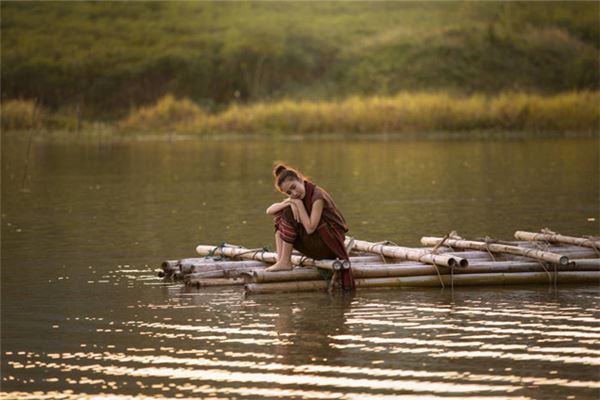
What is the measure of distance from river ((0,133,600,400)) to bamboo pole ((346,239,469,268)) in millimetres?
330

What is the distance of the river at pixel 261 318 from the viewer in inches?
394

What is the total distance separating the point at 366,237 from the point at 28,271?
4.89 m

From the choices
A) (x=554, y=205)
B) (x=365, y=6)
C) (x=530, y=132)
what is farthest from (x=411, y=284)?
(x=365, y=6)

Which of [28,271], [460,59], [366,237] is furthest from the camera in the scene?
[460,59]

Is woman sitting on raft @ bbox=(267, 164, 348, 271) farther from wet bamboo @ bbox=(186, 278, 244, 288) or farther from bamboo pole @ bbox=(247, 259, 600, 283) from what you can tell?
wet bamboo @ bbox=(186, 278, 244, 288)

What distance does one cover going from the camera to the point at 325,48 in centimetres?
7144

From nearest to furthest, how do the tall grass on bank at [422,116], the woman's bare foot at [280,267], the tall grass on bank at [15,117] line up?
the woman's bare foot at [280,267] < the tall grass on bank at [422,116] < the tall grass on bank at [15,117]

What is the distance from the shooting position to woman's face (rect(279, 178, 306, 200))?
1362cm

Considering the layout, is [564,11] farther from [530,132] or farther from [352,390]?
[352,390]

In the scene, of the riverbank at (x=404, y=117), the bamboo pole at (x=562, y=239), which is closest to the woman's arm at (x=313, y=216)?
the bamboo pole at (x=562, y=239)

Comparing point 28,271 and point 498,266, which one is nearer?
point 498,266

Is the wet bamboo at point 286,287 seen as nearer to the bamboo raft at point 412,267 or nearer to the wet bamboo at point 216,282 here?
the bamboo raft at point 412,267

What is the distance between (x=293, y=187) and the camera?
13672 mm

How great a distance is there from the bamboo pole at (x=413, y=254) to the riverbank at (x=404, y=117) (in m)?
36.8
